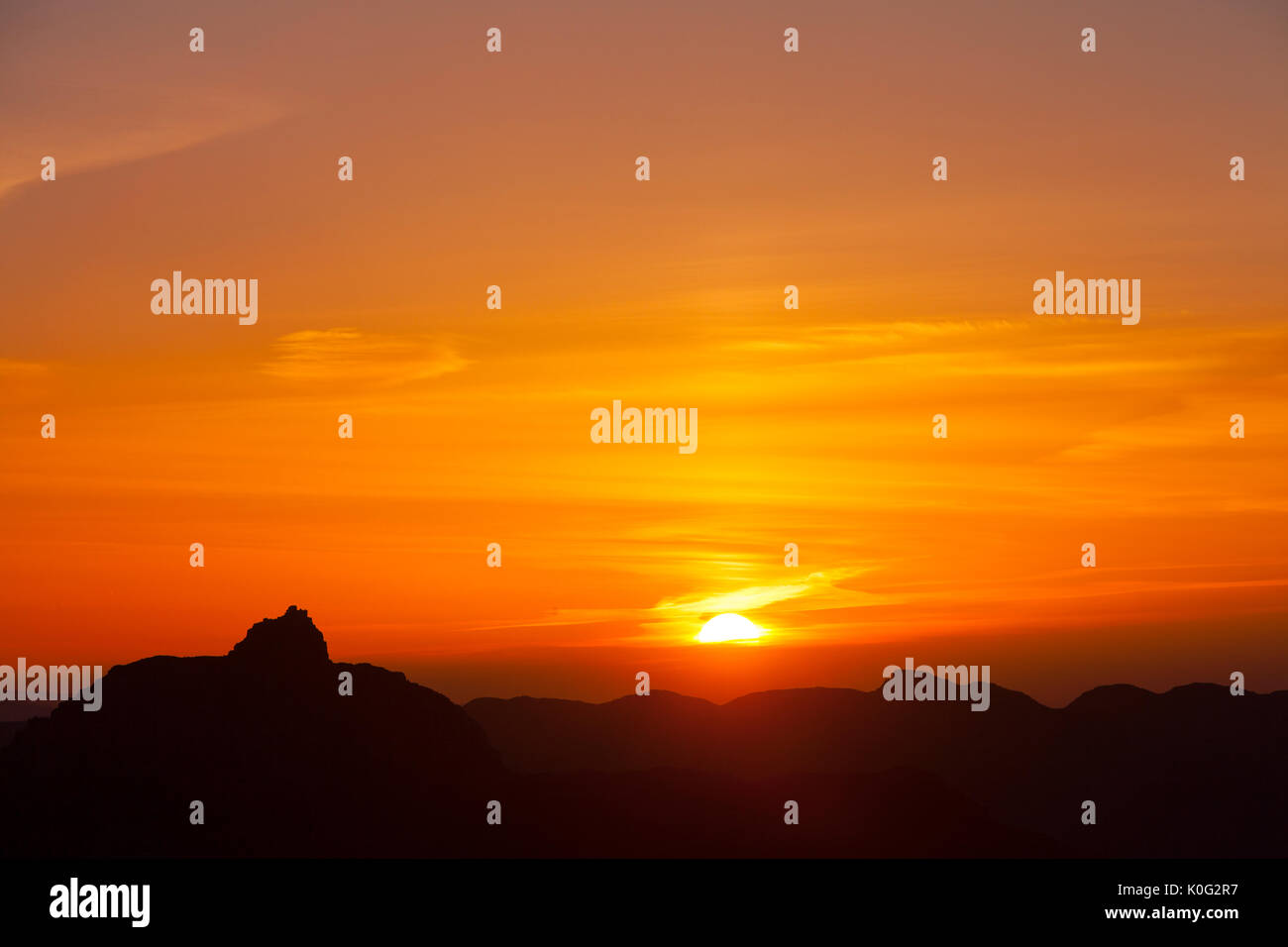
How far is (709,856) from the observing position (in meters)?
176

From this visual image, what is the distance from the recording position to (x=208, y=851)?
174 metres
